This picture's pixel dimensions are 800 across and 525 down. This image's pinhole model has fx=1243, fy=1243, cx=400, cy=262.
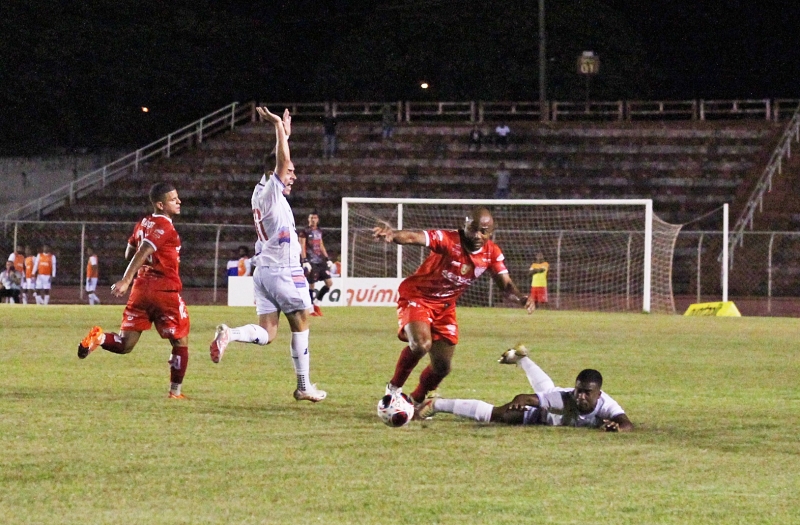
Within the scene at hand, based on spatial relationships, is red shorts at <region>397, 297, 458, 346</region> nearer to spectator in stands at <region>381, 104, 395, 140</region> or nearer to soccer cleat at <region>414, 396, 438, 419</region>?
soccer cleat at <region>414, 396, 438, 419</region>

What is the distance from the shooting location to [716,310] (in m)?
31.0

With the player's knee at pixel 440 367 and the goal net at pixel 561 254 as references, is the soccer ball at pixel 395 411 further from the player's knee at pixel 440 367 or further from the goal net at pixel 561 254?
the goal net at pixel 561 254

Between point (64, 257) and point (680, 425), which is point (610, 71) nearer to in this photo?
point (64, 257)

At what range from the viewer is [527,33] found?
60688mm

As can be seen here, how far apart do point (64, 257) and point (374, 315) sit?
18708 mm

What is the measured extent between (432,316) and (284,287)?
1.44 metres

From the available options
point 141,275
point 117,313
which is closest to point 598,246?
point 117,313

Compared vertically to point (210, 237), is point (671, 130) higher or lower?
higher

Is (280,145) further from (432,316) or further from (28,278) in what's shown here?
(28,278)

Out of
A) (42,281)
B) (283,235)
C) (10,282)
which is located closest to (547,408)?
(283,235)

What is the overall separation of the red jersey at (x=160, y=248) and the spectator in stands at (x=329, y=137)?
117 feet

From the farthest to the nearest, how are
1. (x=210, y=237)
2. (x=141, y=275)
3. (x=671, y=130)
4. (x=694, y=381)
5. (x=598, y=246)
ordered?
1. (x=671, y=130)
2. (x=210, y=237)
3. (x=598, y=246)
4. (x=694, y=381)
5. (x=141, y=275)

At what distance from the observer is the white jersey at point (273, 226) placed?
10531mm

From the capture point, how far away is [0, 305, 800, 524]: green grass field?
615 centimetres
